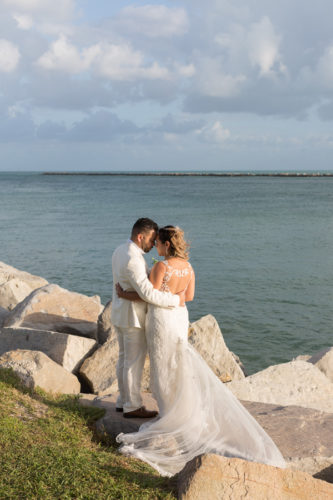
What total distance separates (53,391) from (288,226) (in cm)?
3138

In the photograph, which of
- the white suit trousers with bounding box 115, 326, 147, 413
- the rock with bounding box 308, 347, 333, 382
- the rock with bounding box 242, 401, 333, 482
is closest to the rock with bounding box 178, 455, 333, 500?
the rock with bounding box 242, 401, 333, 482

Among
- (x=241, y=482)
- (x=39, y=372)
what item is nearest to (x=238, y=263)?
(x=39, y=372)

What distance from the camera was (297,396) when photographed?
27.0 ft

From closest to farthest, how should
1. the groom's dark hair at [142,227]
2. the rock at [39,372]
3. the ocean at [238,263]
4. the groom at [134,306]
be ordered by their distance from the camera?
the groom at [134,306] → the groom's dark hair at [142,227] → the rock at [39,372] → the ocean at [238,263]

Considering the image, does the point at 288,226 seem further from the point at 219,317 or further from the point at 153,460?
the point at 153,460

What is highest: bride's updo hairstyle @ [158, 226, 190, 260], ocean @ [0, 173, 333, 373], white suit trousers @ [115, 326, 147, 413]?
bride's updo hairstyle @ [158, 226, 190, 260]

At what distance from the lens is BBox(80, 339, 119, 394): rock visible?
7691 millimetres

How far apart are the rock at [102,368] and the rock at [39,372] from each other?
0.56 metres

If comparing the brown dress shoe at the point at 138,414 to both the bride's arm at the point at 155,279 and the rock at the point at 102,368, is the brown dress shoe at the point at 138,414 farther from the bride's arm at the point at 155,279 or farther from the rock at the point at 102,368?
the rock at the point at 102,368

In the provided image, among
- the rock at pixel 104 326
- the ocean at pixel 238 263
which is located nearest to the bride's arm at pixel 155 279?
the rock at pixel 104 326

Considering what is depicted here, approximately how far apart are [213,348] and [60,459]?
423 centimetres

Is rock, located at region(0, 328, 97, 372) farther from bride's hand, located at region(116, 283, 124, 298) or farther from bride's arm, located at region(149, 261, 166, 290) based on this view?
bride's arm, located at region(149, 261, 166, 290)

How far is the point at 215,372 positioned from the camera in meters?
8.63

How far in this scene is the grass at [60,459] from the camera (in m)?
4.26
